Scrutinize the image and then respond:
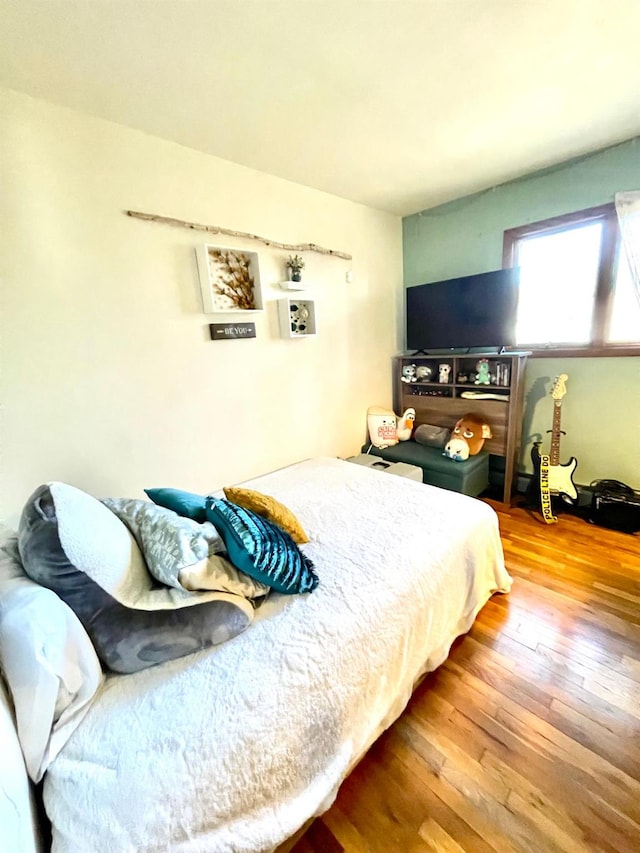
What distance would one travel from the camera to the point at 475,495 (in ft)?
8.98

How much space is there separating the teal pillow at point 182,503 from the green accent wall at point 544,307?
8.95 feet

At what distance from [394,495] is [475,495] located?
4.16 ft

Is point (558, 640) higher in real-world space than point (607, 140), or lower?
lower

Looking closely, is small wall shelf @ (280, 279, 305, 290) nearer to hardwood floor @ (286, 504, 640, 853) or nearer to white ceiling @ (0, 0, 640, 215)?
white ceiling @ (0, 0, 640, 215)

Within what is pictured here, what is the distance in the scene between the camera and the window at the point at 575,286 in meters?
2.29

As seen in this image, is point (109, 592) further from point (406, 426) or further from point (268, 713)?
point (406, 426)

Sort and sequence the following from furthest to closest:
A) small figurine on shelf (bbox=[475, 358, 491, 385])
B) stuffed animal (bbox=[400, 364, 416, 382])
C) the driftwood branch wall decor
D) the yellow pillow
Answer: stuffed animal (bbox=[400, 364, 416, 382]) < small figurine on shelf (bbox=[475, 358, 491, 385]) < the driftwood branch wall decor < the yellow pillow

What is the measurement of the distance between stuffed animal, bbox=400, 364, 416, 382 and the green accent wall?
88 centimetres

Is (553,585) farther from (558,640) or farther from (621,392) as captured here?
(621,392)

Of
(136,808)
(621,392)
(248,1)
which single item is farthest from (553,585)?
(248,1)

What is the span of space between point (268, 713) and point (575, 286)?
3.15 m

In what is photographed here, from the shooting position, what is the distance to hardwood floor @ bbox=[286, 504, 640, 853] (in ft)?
3.14

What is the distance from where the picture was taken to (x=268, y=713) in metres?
0.82

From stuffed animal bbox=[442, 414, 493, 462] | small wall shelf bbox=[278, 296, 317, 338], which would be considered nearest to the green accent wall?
stuffed animal bbox=[442, 414, 493, 462]
